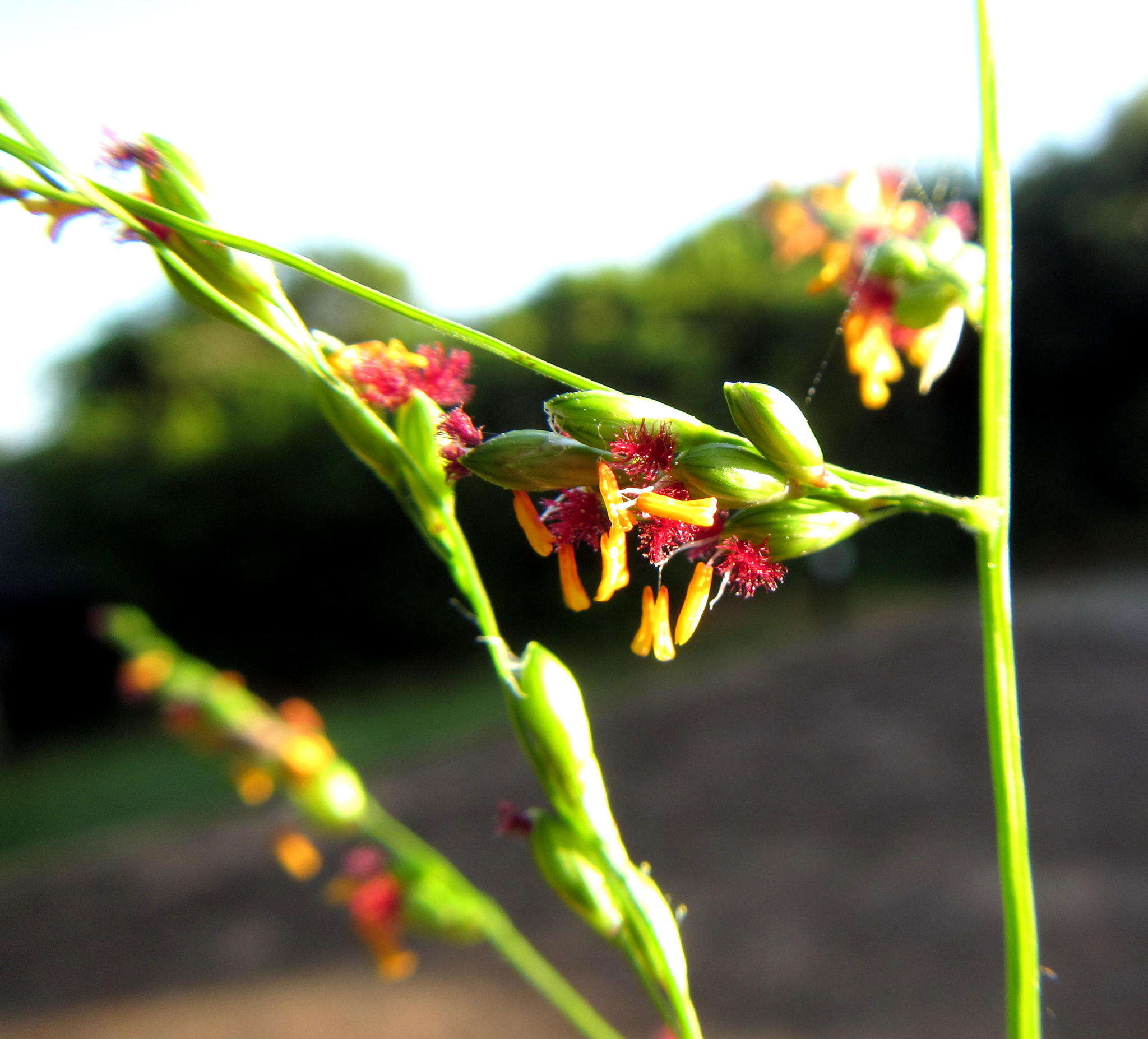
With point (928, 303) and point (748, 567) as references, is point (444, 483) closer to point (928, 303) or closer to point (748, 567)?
point (748, 567)

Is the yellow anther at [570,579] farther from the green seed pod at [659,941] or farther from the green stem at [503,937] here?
the green stem at [503,937]

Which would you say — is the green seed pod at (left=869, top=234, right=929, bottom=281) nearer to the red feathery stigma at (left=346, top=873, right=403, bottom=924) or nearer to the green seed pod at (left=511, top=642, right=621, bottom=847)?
the green seed pod at (left=511, top=642, right=621, bottom=847)

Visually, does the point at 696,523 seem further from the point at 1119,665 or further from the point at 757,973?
the point at 1119,665

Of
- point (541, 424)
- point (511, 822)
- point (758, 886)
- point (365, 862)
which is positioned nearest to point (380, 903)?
point (365, 862)

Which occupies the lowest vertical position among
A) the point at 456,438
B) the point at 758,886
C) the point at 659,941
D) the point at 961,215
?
the point at 659,941

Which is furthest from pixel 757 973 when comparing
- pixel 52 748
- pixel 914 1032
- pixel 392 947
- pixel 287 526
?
pixel 52 748
